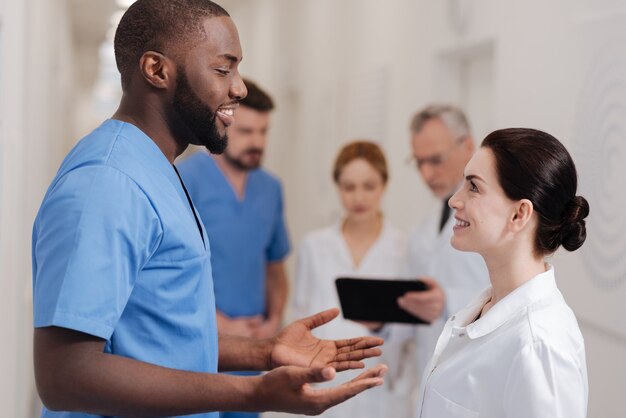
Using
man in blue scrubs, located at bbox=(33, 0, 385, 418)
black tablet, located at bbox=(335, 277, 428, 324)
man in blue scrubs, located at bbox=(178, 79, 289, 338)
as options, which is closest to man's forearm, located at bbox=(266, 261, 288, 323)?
man in blue scrubs, located at bbox=(178, 79, 289, 338)

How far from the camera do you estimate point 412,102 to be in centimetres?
392

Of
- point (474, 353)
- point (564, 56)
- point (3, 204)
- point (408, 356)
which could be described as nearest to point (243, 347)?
point (474, 353)

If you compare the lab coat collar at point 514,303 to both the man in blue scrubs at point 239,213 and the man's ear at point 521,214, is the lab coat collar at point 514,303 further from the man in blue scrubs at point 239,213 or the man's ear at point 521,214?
the man in blue scrubs at point 239,213

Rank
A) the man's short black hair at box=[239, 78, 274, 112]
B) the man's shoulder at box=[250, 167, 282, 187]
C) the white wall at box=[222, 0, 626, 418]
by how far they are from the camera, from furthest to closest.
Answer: the man's shoulder at box=[250, 167, 282, 187], the man's short black hair at box=[239, 78, 274, 112], the white wall at box=[222, 0, 626, 418]

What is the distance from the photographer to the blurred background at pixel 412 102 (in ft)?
6.72

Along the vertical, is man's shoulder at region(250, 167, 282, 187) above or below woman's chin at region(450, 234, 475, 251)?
above

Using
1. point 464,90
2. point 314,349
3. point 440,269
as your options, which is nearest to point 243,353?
point 314,349

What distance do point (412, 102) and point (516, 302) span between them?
267 cm

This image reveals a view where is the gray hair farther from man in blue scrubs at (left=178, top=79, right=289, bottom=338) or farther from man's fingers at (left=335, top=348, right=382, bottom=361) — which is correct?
man's fingers at (left=335, top=348, right=382, bottom=361)

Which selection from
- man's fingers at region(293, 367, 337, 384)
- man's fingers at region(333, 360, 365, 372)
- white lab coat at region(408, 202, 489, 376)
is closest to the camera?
man's fingers at region(293, 367, 337, 384)

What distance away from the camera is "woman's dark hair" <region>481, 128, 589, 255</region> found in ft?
4.50

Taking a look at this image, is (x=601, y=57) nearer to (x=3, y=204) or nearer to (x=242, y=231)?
(x=242, y=231)

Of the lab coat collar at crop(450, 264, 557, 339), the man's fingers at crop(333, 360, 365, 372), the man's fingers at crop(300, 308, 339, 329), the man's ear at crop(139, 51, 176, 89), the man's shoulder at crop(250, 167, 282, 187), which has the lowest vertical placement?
the man's fingers at crop(333, 360, 365, 372)

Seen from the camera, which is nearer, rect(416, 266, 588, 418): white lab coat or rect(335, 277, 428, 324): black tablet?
rect(416, 266, 588, 418): white lab coat
